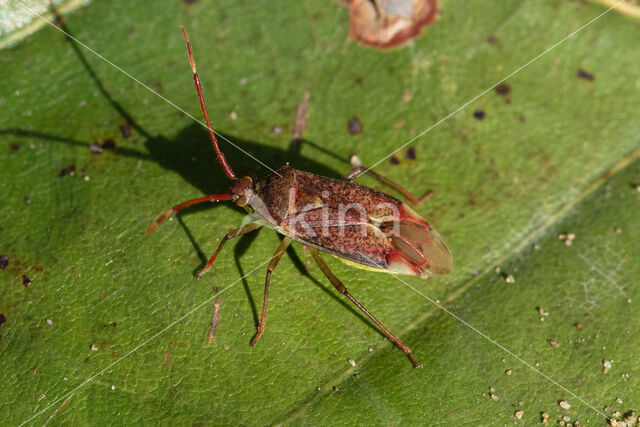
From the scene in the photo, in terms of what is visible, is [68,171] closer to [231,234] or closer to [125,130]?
[125,130]

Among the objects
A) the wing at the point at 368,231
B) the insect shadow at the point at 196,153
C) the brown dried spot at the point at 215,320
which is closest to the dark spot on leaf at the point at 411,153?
the wing at the point at 368,231

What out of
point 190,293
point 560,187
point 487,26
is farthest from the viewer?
point 487,26

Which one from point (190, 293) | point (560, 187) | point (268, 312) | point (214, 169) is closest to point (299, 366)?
point (268, 312)

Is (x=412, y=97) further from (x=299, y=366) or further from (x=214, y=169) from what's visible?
(x=299, y=366)

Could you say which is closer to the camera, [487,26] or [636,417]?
[636,417]

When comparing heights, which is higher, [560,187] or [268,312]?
[268,312]

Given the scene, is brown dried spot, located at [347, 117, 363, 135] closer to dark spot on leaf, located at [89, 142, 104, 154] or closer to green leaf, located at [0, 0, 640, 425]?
green leaf, located at [0, 0, 640, 425]
